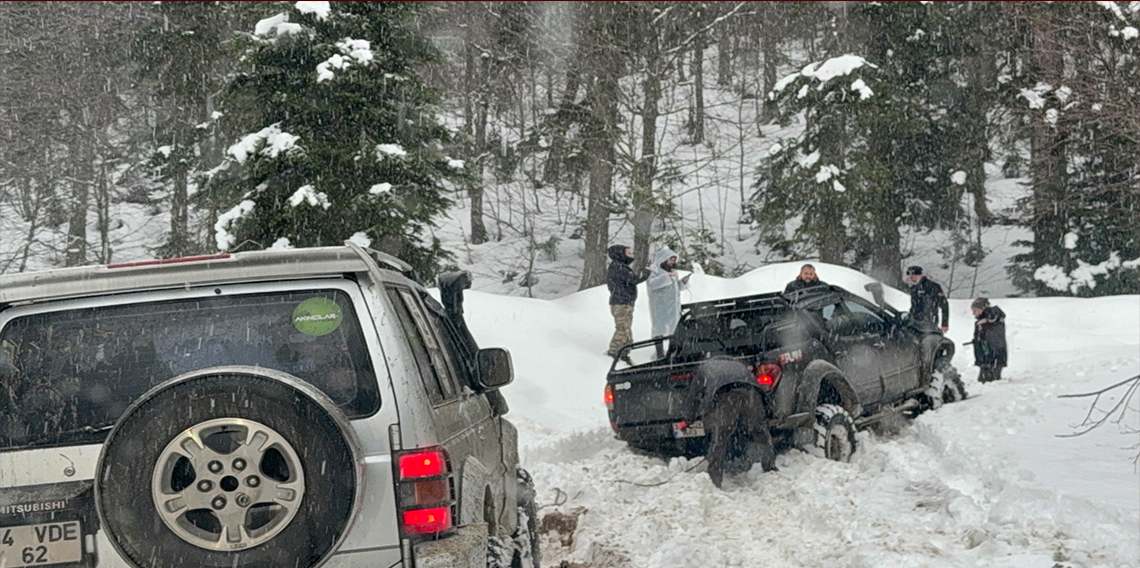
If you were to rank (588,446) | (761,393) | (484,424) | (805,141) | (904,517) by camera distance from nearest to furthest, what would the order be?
(484,424)
(904,517)
(761,393)
(588,446)
(805,141)

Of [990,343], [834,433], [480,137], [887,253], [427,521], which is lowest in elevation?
[990,343]

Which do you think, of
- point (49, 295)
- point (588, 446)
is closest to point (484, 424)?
point (49, 295)

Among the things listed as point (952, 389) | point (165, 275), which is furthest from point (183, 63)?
point (165, 275)

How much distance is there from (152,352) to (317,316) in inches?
21.9

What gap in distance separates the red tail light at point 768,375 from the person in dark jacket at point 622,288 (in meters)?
6.96

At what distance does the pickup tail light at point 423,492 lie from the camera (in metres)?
3.46

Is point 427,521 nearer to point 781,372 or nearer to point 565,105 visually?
point 781,372

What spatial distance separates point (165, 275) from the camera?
3.67m

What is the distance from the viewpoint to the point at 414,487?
3.49 metres

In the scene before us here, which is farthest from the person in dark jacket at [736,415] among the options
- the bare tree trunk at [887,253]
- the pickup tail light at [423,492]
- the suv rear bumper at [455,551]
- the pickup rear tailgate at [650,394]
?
the bare tree trunk at [887,253]

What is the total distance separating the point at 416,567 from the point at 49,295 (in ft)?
5.07

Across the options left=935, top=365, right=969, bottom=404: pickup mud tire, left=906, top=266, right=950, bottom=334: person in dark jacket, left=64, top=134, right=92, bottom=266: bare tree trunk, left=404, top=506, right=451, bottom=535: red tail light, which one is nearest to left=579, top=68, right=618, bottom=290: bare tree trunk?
left=906, top=266, right=950, bottom=334: person in dark jacket

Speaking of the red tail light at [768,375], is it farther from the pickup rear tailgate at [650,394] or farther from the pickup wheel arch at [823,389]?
the pickup rear tailgate at [650,394]

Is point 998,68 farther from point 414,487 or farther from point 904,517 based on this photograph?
point 414,487
